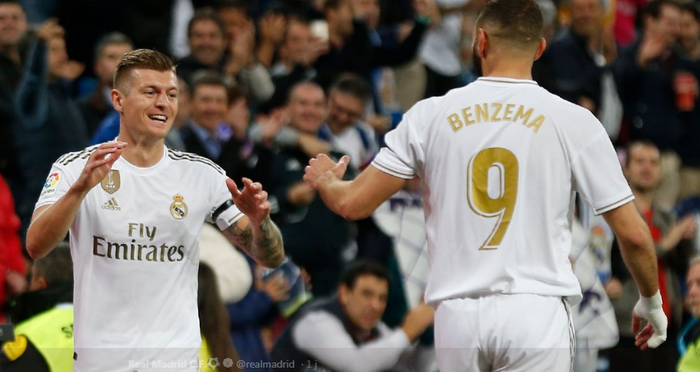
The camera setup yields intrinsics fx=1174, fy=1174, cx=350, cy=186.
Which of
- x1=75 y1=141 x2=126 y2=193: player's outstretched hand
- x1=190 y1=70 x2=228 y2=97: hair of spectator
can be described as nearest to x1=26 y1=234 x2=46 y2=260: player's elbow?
x1=75 y1=141 x2=126 y2=193: player's outstretched hand

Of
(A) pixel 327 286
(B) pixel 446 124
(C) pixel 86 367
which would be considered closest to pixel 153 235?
(C) pixel 86 367

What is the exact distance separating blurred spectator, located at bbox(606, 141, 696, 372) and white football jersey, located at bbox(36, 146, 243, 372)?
194 inches

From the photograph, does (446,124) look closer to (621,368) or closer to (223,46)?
(621,368)

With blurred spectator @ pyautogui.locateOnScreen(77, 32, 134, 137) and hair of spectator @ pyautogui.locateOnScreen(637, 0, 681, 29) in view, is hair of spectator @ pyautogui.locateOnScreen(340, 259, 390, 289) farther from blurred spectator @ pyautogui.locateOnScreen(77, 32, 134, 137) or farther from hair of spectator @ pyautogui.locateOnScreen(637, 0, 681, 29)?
hair of spectator @ pyautogui.locateOnScreen(637, 0, 681, 29)

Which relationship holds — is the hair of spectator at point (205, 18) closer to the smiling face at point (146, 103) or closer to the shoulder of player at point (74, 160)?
the smiling face at point (146, 103)

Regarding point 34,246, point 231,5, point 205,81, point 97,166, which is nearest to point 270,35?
point 231,5

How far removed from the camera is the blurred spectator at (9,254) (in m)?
7.56

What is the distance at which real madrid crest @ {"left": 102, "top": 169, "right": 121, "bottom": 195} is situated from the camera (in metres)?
5.09

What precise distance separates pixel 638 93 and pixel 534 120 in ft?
23.6

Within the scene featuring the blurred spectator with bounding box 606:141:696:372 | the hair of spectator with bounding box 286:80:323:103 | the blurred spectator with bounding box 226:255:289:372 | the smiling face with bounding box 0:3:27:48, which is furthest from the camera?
the hair of spectator with bounding box 286:80:323:103

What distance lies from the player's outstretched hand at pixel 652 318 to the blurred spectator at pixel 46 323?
278 centimetres

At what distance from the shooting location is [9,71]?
8.91m

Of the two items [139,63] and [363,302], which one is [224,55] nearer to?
[363,302]

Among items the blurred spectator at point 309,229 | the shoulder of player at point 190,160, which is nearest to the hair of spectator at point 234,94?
the blurred spectator at point 309,229
